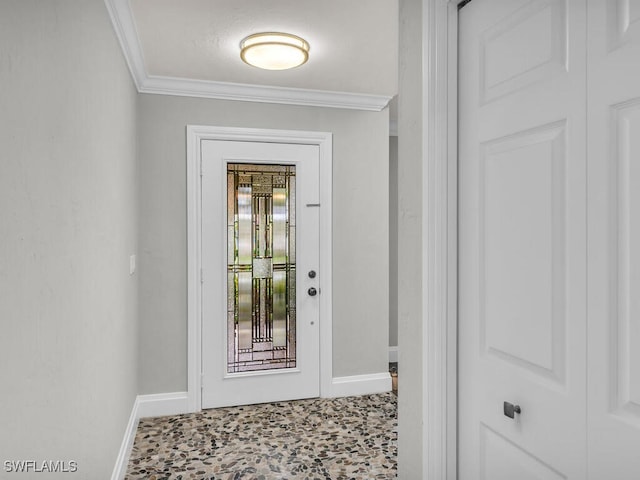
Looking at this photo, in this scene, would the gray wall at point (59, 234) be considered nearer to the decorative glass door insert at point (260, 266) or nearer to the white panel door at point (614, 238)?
the decorative glass door insert at point (260, 266)

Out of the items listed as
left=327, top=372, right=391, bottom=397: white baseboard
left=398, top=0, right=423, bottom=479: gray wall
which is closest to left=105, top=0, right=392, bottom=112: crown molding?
left=398, top=0, right=423, bottom=479: gray wall

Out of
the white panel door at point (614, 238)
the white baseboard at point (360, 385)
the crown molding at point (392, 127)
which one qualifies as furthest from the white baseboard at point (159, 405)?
the crown molding at point (392, 127)

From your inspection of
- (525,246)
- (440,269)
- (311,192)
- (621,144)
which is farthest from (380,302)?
(621,144)

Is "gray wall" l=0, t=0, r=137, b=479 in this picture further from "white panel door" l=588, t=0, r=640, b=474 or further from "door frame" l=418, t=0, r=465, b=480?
"white panel door" l=588, t=0, r=640, b=474

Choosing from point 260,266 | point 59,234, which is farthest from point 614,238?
point 260,266

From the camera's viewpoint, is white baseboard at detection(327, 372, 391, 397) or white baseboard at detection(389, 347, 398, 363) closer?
white baseboard at detection(327, 372, 391, 397)

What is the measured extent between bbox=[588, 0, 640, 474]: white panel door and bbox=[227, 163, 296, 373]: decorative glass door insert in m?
2.70

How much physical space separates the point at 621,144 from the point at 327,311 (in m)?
2.87

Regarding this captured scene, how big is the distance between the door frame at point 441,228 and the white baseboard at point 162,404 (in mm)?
2396

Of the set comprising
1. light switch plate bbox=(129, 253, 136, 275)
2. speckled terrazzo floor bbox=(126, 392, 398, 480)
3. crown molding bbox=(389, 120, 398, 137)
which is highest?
crown molding bbox=(389, 120, 398, 137)

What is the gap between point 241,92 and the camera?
11.0 feet

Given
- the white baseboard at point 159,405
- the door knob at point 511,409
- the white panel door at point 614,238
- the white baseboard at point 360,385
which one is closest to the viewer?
the white panel door at point 614,238

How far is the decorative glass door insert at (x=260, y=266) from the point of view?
344 cm

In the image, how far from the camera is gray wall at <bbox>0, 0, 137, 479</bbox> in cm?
105
